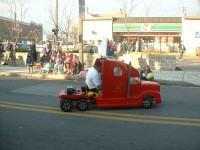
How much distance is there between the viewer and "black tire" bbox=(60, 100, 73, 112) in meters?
9.33

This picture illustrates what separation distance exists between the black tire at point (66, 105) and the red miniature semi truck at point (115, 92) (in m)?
0.03

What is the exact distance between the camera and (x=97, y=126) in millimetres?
7883

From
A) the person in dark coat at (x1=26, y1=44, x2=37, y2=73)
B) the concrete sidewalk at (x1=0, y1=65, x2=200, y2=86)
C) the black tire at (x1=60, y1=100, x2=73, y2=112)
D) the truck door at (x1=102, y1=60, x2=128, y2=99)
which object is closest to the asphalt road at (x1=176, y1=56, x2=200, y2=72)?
the concrete sidewalk at (x1=0, y1=65, x2=200, y2=86)

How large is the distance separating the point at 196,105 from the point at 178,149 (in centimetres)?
440

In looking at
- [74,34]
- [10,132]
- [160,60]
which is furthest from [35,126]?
[74,34]

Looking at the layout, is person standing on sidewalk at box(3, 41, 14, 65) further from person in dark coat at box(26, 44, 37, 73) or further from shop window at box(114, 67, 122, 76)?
shop window at box(114, 67, 122, 76)

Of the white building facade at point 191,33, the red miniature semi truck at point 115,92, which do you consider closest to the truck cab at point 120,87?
the red miniature semi truck at point 115,92

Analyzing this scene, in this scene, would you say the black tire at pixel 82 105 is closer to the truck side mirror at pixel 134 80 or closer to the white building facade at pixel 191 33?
the truck side mirror at pixel 134 80

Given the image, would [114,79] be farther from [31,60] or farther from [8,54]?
[8,54]

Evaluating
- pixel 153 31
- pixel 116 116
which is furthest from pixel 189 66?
pixel 153 31

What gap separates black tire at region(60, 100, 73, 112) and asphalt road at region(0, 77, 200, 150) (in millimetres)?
163

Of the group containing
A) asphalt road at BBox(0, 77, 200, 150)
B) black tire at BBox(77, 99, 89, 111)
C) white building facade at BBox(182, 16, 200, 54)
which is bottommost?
asphalt road at BBox(0, 77, 200, 150)

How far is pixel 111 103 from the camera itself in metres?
9.59

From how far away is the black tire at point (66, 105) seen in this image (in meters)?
9.33
